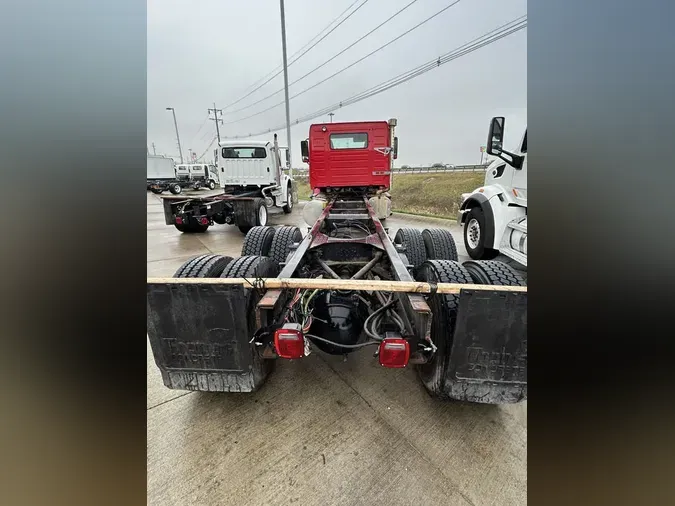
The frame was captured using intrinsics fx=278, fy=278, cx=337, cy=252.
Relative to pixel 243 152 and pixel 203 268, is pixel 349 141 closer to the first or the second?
pixel 243 152

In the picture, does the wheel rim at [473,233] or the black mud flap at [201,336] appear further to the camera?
the wheel rim at [473,233]

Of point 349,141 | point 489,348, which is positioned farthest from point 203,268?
point 349,141

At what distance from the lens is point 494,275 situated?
1.75 m

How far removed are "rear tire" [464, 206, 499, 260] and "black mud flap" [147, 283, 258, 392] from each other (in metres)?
4.05

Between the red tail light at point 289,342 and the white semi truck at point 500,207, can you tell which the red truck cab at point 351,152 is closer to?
the white semi truck at point 500,207

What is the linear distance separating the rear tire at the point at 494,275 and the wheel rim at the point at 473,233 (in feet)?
9.68

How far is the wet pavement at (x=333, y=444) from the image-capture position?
4.22 feet

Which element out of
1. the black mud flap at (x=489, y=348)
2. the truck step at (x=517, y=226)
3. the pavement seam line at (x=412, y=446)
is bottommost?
the pavement seam line at (x=412, y=446)

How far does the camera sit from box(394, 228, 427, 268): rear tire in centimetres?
317

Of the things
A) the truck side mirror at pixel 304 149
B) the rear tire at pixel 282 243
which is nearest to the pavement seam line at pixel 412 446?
the rear tire at pixel 282 243

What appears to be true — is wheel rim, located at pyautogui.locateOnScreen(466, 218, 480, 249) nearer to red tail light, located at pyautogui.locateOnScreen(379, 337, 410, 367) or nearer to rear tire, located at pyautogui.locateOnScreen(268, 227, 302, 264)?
rear tire, located at pyautogui.locateOnScreen(268, 227, 302, 264)

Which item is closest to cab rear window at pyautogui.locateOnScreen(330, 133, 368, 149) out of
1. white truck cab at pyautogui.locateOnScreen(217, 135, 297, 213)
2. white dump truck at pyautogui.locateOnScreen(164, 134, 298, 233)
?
white dump truck at pyautogui.locateOnScreen(164, 134, 298, 233)

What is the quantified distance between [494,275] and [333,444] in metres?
1.37
